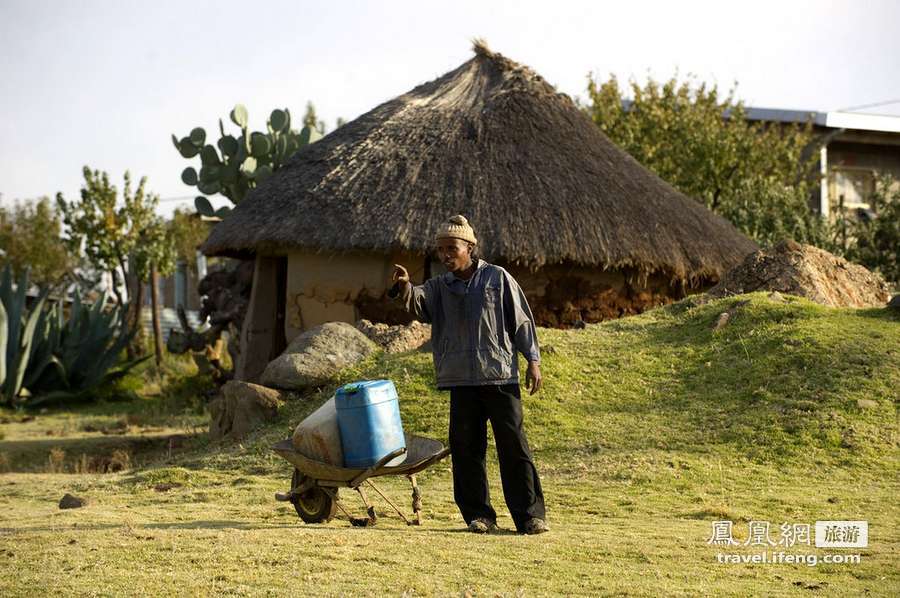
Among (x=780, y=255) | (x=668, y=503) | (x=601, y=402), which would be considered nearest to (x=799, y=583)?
(x=668, y=503)

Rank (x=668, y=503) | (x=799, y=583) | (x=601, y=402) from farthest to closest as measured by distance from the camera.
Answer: (x=601, y=402), (x=668, y=503), (x=799, y=583)

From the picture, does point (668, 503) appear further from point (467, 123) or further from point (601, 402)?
point (467, 123)

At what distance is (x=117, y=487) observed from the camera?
878cm

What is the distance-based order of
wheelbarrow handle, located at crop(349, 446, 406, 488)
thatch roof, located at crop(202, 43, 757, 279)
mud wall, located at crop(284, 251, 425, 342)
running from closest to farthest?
wheelbarrow handle, located at crop(349, 446, 406, 488)
thatch roof, located at crop(202, 43, 757, 279)
mud wall, located at crop(284, 251, 425, 342)

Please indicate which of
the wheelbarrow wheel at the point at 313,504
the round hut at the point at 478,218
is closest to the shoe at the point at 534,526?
the wheelbarrow wheel at the point at 313,504

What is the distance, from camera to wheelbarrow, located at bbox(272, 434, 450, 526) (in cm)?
642

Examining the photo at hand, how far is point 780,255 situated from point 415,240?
423 centimetres

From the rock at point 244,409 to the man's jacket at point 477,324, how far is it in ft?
15.7

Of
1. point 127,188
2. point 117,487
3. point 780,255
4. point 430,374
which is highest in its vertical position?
point 127,188

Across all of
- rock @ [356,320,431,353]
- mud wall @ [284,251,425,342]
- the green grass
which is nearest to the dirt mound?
the green grass

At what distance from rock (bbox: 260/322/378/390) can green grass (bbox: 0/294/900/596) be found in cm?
21

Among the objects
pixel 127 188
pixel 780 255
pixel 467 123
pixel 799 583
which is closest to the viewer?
pixel 799 583

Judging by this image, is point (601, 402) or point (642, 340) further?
point (642, 340)

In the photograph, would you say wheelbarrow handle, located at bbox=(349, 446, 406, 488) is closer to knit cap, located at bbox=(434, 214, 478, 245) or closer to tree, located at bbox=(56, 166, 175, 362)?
knit cap, located at bbox=(434, 214, 478, 245)
